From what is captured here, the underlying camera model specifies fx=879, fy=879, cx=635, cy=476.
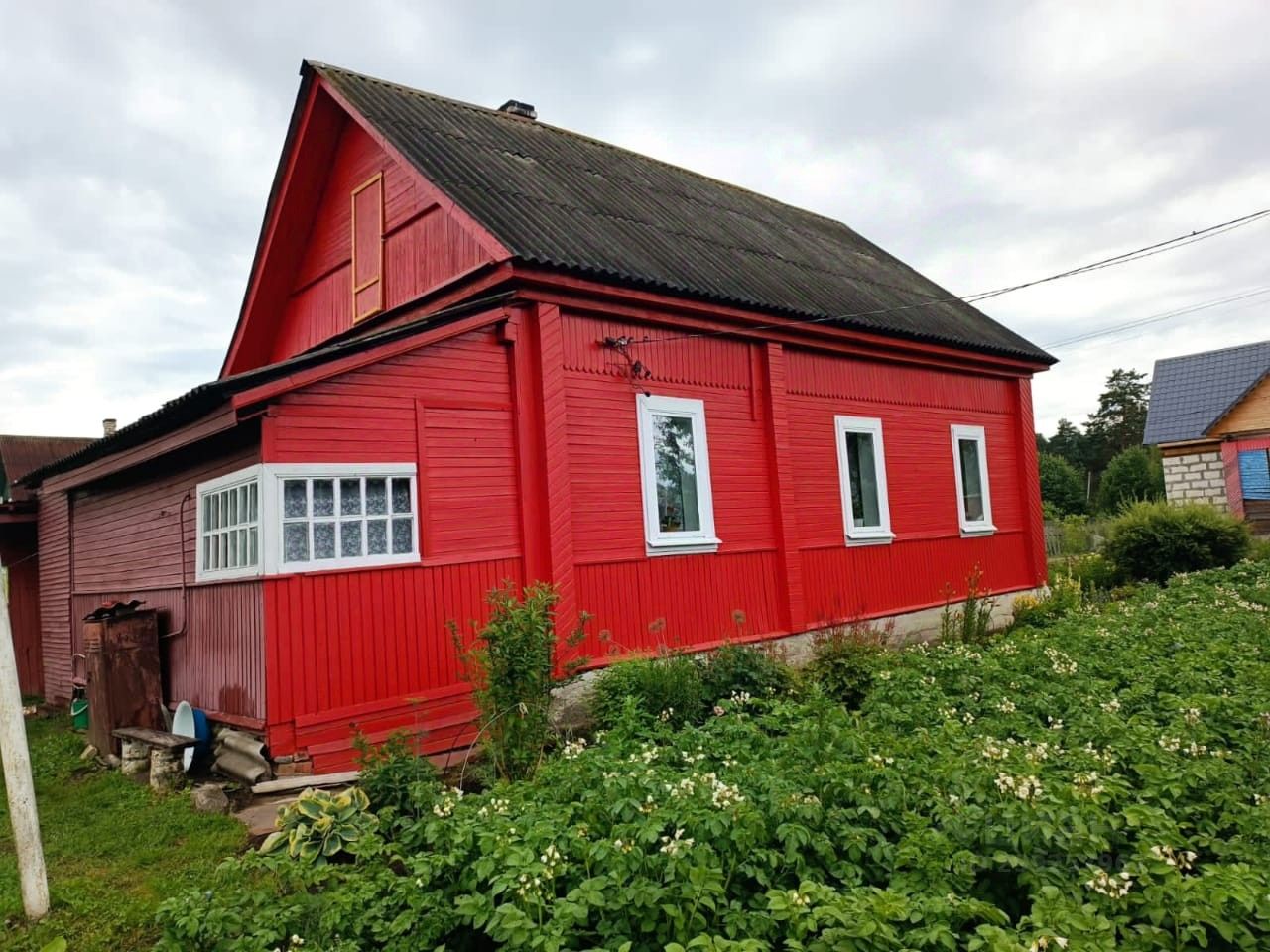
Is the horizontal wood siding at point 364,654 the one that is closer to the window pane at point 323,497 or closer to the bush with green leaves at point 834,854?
the window pane at point 323,497

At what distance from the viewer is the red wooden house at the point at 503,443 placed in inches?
273

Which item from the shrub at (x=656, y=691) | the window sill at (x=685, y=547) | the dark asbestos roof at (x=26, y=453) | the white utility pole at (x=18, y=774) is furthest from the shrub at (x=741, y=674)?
the dark asbestos roof at (x=26, y=453)

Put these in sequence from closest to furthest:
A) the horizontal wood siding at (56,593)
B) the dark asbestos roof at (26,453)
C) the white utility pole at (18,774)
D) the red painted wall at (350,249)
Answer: the white utility pole at (18,774) → the red painted wall at (350,249) → the horizontal wood siding at (56,593) → the dark asbestos roof at (26,453)

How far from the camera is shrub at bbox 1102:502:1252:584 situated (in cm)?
1642

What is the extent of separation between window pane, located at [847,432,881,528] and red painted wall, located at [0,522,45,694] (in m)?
12.0

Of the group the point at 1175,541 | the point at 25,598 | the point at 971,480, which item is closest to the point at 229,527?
the point at 25,598

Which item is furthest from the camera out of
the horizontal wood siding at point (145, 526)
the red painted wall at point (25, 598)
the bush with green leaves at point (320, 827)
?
the red painted wall at point (25, 598)

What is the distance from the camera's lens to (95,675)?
811 cm

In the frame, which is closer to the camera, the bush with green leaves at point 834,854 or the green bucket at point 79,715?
the bush with green leaves at point 834,854

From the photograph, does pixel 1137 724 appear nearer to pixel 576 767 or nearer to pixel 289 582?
pixel 576 767

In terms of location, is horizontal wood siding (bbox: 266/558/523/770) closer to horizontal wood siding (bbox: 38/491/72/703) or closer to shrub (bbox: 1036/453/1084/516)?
horizontal wood siding (bbox: 38/491/72/703)

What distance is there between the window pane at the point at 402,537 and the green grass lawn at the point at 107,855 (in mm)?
2301

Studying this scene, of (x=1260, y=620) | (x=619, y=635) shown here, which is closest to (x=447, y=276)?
(x=619, y=635)

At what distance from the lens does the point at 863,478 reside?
11.8m
